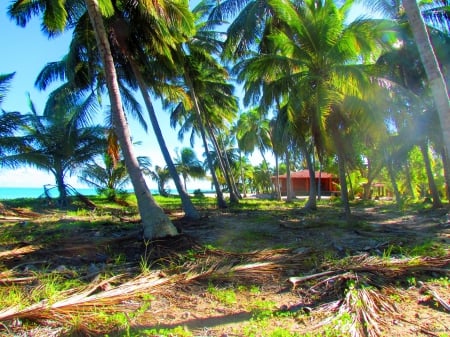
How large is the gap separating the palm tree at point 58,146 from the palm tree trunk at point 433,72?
41.9 feet

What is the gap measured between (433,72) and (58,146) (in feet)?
54.1

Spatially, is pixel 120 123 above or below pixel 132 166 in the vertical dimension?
above

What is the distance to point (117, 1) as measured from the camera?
10164mm

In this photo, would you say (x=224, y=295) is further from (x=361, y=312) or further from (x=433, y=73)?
(x=433, y=73)

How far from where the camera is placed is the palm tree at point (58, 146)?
13.8 meters

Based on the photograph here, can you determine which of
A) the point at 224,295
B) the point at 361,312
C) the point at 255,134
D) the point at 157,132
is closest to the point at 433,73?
the point at 361,312

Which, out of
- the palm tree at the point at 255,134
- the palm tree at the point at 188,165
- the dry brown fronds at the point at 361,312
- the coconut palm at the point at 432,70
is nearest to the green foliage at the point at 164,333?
the dry brown fronds at the point at 361,312

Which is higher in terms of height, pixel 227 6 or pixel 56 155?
pixel 227 6

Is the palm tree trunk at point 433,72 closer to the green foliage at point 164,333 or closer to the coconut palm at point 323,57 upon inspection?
the coconut palm at point 323,57

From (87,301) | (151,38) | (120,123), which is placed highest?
(151,38)

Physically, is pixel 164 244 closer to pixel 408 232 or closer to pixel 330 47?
pixel 408 232

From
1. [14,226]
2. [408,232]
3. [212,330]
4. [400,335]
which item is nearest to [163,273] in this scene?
[212,330]

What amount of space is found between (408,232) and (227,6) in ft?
40.7

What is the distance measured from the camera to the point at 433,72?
19.9 ft
